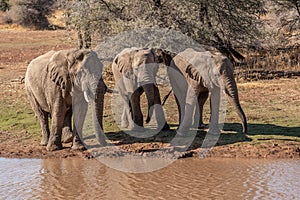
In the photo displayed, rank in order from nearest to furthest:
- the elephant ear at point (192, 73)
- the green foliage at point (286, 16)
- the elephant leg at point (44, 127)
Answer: the elephant ear at point (192, 73) < the elephant leg at point (44, 127) < the green foliage at point (286, 16)

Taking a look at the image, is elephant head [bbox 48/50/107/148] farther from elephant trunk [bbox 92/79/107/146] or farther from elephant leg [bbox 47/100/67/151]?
elephant leg [bbox 47/100/67/151]

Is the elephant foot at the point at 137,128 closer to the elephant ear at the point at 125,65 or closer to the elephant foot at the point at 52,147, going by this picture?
the elephant ear at the point at 125,65

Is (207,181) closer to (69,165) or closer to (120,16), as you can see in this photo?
→ (69,165)

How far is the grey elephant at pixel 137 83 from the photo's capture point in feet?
42.1

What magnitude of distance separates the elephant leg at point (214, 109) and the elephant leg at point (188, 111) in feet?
1.17

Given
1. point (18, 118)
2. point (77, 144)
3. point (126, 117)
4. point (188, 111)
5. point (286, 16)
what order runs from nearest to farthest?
point (77, 144)
point (188, 111)
point (126, 117)
point (18, 118)
point (286, 16)

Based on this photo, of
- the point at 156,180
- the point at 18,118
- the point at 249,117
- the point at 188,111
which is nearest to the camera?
the point at 156,180

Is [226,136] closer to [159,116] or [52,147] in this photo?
[159,116]

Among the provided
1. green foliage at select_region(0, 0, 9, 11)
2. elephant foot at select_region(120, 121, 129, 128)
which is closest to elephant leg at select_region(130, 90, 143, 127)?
elephant foot at select_region(120, 121, 129, 128)

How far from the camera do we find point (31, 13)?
4300 cm

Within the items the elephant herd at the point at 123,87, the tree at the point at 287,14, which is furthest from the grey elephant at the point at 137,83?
the tree at the point at 287,14

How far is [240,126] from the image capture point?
13.1 m

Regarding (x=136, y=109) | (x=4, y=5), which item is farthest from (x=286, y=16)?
(x=4, y=5)

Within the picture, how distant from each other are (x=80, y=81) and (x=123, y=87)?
8.58 feet
